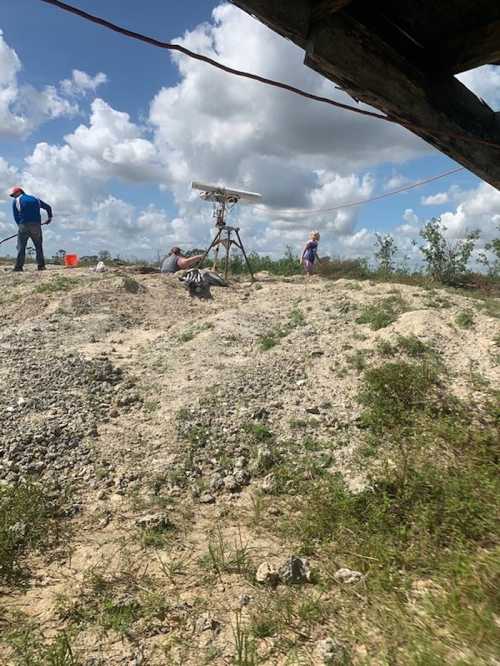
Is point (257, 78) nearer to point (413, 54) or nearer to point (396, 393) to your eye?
point (413, 54)

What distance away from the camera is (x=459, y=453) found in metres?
4.03

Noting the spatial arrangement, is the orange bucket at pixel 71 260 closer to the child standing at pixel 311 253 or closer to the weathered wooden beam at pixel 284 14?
the child standing at pixel 311 253

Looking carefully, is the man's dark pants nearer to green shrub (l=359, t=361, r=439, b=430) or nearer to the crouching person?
the crouching person

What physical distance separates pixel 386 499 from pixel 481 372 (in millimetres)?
2694

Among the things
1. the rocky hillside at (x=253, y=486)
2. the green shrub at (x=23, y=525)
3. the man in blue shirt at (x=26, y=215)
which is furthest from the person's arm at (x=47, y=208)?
the green shrub at (x=23, y=525)

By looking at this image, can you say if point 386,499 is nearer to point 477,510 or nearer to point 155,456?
point 477,510

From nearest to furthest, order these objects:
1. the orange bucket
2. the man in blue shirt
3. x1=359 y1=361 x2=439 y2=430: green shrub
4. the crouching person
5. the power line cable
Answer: the power line cable, x1=359 y1=361 x2=439 y2=430: green shrub, the man in blue shirt, the crouching person, the orange bucket

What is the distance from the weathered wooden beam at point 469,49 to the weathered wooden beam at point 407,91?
10 cm

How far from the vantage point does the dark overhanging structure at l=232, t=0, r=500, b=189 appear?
218cm

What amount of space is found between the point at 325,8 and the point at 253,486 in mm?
3314

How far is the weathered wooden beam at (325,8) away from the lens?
204 centimetres

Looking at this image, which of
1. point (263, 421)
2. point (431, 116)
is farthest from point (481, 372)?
point (431, 116)

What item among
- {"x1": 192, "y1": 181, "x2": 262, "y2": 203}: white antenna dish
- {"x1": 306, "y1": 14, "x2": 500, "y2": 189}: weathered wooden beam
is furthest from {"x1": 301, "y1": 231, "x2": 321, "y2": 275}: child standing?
{"x1": 306, "y1": 14, "x2": 500, "y2": 189}: weathered wooden beam

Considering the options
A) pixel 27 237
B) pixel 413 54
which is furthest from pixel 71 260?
pixel 413 54
